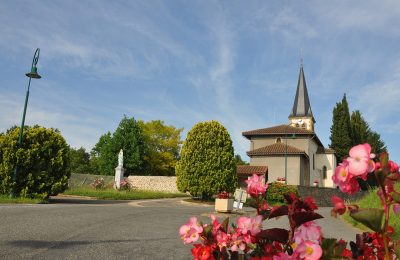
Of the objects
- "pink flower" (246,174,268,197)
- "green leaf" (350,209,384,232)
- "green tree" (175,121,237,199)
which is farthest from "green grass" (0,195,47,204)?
"green leaf" (350,209,384,232)

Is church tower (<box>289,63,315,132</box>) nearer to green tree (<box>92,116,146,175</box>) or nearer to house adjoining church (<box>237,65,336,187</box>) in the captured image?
house adjoining church (<box>237,65,336,187</box>)

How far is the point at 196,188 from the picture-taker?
26.5 m

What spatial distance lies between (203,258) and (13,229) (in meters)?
7.59

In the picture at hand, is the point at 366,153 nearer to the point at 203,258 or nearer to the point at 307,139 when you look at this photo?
the point at 203,258

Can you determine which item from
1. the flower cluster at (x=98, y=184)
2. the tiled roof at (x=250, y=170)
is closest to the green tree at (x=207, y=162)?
the flower cluster at (x=98, y=184)

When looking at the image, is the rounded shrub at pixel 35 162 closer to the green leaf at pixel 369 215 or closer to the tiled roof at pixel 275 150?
the green leaf at pixel 369 215

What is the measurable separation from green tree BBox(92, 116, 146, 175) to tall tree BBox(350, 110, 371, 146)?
3462 centimetres

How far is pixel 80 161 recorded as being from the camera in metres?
80.6

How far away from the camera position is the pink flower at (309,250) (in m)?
1.35

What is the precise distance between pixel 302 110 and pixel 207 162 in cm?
4394

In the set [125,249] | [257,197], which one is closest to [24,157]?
[125,249]

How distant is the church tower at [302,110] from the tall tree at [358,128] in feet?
22.1

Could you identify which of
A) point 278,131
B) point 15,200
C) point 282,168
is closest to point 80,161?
point 278,131

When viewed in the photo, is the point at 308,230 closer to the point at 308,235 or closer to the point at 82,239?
the point at 308,235
